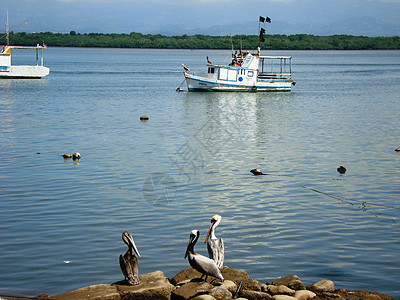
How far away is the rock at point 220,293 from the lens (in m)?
9.64

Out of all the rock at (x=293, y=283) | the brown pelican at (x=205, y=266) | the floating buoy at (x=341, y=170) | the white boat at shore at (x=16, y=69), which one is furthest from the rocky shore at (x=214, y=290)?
the white boat at shore at (x=16, y=69)

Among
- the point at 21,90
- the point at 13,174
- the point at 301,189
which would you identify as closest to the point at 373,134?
the point at 301,189

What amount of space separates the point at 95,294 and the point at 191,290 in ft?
5.33

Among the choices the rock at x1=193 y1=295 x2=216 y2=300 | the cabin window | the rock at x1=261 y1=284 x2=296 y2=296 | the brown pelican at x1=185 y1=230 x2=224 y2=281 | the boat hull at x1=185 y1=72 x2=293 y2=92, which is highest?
the cabin window

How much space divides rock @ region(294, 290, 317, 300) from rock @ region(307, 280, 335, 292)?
26 cm

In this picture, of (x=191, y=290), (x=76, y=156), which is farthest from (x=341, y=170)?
(x=191, y=290)

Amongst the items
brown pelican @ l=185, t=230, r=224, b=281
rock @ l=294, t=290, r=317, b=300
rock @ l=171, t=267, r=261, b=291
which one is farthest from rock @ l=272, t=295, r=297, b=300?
brown pelican @ l=185, t=230, r=224, b=281

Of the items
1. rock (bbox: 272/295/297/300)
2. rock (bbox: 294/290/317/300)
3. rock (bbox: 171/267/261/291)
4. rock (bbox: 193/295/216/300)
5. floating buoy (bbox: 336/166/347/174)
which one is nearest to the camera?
rock (bbox: 193/295/216/300)

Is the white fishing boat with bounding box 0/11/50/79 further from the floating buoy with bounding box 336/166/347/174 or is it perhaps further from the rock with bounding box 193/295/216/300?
the rock with bounding box 193/295/216/300

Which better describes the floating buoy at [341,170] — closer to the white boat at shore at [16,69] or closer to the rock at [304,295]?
the rock at [304,295]

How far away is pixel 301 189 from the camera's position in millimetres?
18938

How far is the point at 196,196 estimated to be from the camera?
59.5ft

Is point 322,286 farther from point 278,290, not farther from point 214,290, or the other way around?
point 214,290

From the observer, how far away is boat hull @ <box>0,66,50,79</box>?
70.0 m
